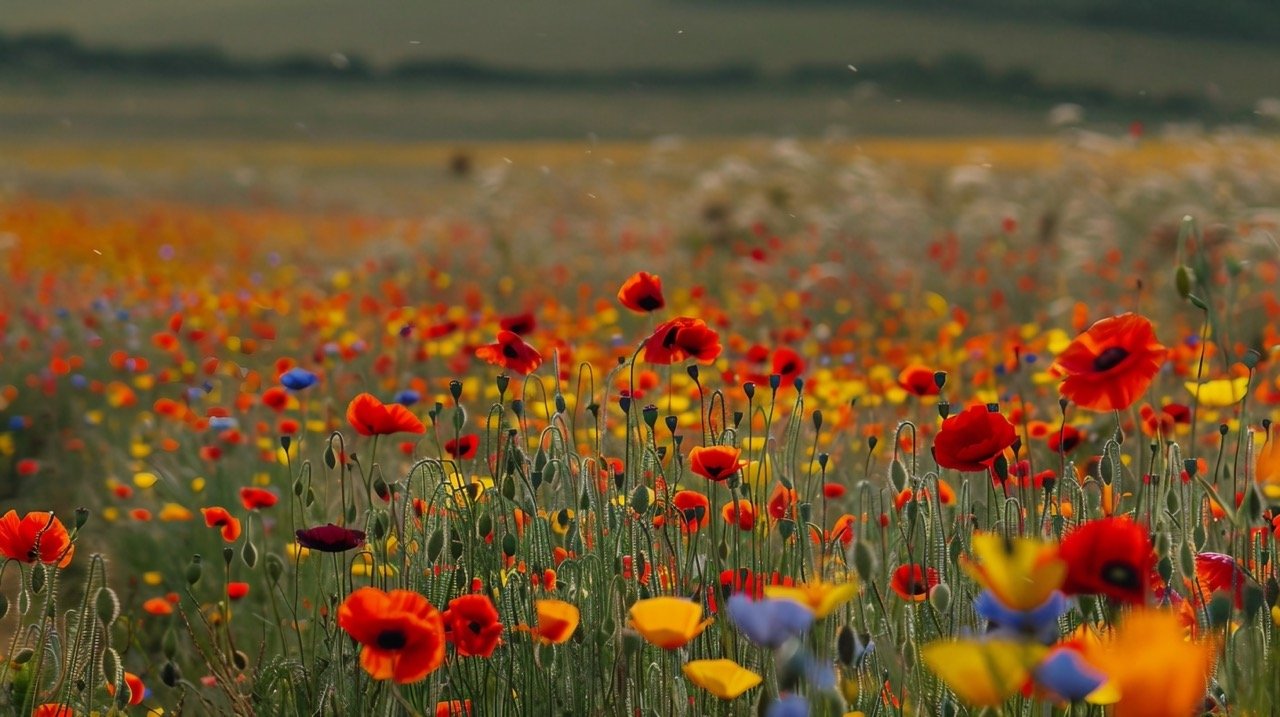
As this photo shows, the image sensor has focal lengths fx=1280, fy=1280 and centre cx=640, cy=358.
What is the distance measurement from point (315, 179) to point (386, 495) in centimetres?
2036

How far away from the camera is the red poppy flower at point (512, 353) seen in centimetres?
200

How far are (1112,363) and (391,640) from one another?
915 mm

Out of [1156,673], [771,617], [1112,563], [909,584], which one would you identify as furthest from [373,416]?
[1156,673]

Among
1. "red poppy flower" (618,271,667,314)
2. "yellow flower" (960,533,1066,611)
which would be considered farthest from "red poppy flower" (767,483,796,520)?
"yellow flower" (960,533,1066,611)

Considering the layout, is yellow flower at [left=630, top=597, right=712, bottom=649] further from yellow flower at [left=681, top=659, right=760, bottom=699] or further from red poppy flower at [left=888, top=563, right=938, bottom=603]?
red poppy flower at [left=888, top=563, right=938, bottom=603]

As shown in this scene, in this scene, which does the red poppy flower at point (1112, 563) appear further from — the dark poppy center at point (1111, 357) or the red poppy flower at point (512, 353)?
the red poppy flower at point (512, 353)

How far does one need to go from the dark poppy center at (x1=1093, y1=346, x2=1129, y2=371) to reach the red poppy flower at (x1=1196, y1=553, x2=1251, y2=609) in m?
0.29

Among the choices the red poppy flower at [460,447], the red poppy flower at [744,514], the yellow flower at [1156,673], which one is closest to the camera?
A: the yellow flower at [1156,673]

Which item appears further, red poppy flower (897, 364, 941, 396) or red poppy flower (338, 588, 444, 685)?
red poppy flower (897, 364, 941, 396)

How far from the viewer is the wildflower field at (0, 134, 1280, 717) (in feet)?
4.83

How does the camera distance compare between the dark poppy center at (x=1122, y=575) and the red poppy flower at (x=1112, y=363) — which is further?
the red poppy flower at (x=1112, y=363)

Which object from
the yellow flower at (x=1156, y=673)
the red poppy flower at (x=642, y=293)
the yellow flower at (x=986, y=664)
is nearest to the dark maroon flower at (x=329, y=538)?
the red poppy flower at (x=642, y=293)

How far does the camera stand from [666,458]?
264cm

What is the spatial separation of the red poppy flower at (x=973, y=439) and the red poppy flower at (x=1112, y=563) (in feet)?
1.41
